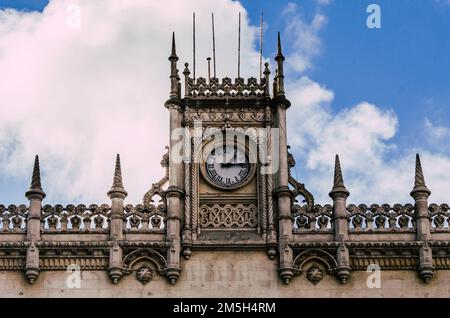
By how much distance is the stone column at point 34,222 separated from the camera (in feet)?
84.5

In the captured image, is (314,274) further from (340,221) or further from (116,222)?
(116,222)

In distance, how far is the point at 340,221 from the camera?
26.2m

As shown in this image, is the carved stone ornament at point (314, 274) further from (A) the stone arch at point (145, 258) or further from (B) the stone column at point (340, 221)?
(A) the stone arch at point (145, 258)

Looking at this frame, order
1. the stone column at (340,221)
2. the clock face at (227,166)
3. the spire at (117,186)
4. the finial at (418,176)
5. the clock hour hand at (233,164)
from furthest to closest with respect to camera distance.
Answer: the clock hour hand at (233,164), the clock face at (227,166), the finial at (418,176), the spire at (117,186), the stone column at (340,221)

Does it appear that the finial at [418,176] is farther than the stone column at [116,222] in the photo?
Yes

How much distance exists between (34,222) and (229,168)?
4854 mm

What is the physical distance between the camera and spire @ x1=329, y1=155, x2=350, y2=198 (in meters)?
26.5

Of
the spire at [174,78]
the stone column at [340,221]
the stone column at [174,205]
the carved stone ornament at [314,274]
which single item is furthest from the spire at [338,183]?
the spire at [174,78]

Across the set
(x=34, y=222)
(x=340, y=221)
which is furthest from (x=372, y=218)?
(x=34, y=222)

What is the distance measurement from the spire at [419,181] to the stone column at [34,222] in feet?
29.1

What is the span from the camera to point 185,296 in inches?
1013

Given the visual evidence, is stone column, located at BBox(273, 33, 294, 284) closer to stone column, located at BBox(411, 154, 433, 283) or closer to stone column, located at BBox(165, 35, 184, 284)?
stone column, located at BBox(165, 35, 184, 284)
